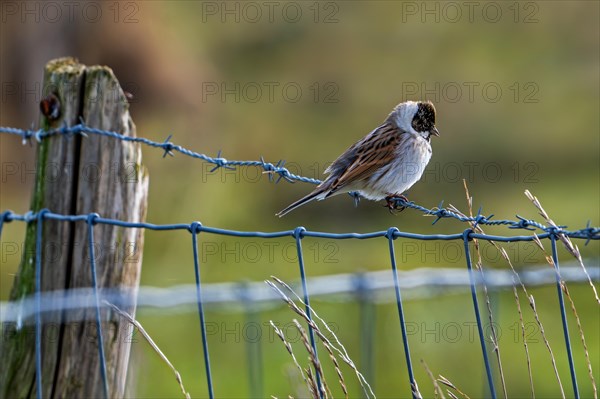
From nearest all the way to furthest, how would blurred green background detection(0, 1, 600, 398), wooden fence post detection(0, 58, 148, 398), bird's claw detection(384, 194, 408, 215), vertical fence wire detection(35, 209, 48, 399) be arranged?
vertical fence wire detection(35, 209, 48, 399), wooden fence post detection(0, 58, 148, 398), bird's claw detection(384, 194, 408, 215), blurred green background detection(0, 1, 600, 398)

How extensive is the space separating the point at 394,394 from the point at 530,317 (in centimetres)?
212

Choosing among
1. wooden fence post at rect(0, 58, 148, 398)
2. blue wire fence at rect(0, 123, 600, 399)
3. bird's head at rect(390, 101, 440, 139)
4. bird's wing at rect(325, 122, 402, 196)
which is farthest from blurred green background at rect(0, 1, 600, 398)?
blue wire fence at rect(0, 123, 600, 399)

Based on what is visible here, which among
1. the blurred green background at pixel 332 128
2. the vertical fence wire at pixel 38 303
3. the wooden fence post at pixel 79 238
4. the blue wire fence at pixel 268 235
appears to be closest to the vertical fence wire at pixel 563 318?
the blue wire fence at pixel 268 235

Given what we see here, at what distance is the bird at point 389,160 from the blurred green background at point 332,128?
2.62 meters

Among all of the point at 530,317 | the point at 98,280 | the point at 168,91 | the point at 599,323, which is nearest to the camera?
the point at 98,280

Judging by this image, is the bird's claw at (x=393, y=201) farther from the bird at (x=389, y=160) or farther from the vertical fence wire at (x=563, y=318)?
the vertical fence wire at (x=563, y=318)

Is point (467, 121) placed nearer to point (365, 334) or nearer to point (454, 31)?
point (454, 31)

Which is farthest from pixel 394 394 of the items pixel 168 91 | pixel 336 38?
pixel 336 38

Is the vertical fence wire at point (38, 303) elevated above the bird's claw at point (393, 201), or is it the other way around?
the bird's claw at point (393, 201)

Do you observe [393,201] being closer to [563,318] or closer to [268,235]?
[268,235]

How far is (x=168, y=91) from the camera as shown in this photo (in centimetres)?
1917

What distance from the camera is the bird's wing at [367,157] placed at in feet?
21.7

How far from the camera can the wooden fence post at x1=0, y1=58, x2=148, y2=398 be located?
176 inches

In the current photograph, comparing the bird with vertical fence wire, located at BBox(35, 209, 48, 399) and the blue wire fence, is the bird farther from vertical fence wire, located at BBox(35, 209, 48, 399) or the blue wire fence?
vertical fence wire, located at BBox(35, 209, 48, 399)
